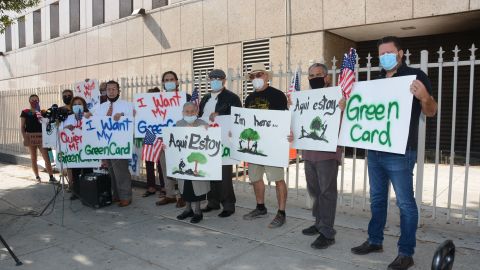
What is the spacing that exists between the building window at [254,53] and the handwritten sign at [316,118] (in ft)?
23.4

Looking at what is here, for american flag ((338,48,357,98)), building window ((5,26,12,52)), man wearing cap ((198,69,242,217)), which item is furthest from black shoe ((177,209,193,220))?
building window ((5,26,12,52))

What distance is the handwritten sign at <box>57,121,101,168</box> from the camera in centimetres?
673

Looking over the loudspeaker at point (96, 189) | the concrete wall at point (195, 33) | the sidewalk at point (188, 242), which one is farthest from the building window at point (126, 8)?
the sidewalk at point (188, 242)

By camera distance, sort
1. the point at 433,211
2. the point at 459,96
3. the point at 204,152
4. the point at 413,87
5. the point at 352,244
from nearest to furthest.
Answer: the point at 413,87
the point at 352,244
the point at 433,211
the point at 204,152
the point at 459,96

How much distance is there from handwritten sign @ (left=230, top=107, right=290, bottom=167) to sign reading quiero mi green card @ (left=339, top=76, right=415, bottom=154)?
862 mm

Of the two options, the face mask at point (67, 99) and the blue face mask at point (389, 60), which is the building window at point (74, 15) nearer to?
the face mask at point (67, 99)

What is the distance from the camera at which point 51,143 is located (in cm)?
812

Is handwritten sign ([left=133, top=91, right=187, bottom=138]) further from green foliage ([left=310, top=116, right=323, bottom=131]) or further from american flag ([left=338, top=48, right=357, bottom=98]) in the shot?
american flag ([left=338, top=48, right=357, bottom=98])

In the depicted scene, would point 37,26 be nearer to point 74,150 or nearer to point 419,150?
point 74,150

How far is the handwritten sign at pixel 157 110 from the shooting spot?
6.52 m

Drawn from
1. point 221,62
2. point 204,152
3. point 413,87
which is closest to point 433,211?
point 413,87

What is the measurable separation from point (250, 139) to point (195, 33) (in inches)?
369

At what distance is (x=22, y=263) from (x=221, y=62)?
981cm

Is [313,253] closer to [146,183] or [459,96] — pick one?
[146,183]
